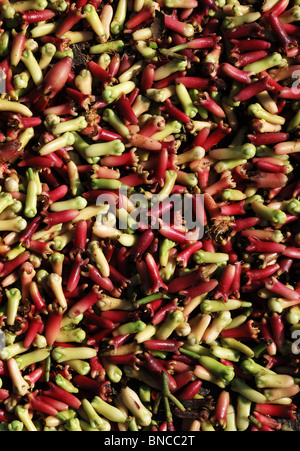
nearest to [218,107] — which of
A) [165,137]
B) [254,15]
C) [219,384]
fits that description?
[165,137]

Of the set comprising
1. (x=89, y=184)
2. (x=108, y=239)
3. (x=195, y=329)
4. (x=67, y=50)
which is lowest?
(x=195, y=329)

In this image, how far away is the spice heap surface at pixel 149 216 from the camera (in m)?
2.62

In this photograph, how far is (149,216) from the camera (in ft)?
8.67

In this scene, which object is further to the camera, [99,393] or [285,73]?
[285,73]

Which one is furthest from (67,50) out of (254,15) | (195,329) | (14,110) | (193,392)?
(193,392)

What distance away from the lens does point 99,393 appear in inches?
102

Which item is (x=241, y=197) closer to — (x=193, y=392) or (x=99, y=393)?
(x=193, y=392)

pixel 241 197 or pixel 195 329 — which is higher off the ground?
pixel 241 197

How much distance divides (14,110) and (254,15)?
1.14 meters

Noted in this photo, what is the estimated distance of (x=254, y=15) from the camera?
2760mm

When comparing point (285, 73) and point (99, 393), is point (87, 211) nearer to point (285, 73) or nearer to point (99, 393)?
point (99, 393)

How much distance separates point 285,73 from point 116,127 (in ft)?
2.63

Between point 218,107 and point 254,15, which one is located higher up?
point 254,15

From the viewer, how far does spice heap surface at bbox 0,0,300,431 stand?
103 inches
